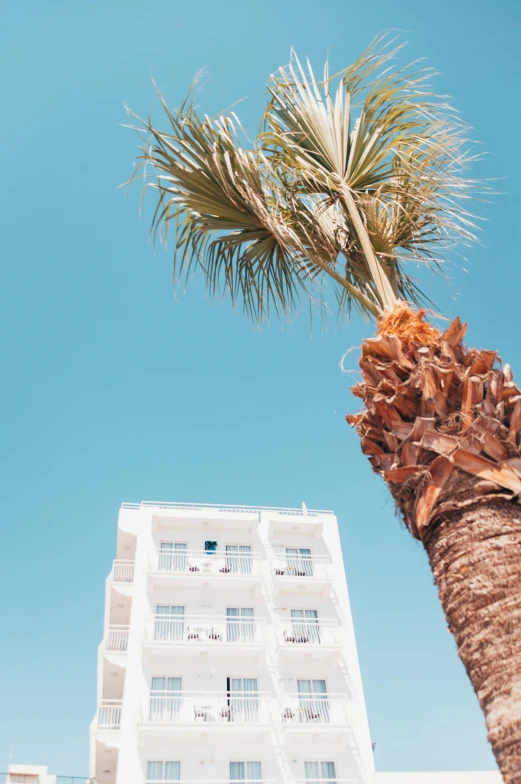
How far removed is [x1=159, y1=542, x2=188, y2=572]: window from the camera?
28.6 m

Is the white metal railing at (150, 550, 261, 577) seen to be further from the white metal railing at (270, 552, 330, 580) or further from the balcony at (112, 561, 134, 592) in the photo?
the balcony at (112, 561, 134, 592)

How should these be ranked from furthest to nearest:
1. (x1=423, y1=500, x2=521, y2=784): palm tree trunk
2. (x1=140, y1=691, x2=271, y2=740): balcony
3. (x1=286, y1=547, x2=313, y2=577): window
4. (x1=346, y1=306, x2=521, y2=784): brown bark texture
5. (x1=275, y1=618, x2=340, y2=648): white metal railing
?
1. (x1=286, y1=547, x2=313, y2=577): window
2. (x1=275, y1=618, x2=340, y2=648): white metal railing
3. (x1=140, y1=691, x2=271, y2=740): balcony
4. (x1=346, y1=306, x2=521, y2=784): brown bark texture
5. (x1=423, y1=500, x2=521, y2=784): palm tree trunk

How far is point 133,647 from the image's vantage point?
25.2m

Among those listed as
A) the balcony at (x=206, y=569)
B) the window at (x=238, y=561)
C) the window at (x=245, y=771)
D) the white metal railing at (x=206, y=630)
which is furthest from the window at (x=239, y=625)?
the window at (x=245, y=771)

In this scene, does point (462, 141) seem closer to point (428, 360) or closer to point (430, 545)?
point (428, 360)

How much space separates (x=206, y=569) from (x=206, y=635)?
10.2 feet

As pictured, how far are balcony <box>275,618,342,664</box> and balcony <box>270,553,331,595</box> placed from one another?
146 centimetres

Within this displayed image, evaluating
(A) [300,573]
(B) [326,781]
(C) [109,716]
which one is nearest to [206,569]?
(A) [300,573]

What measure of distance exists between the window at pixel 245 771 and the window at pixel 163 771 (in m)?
2.16

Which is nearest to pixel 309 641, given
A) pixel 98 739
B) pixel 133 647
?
pixel 133 647

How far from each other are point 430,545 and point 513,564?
1.69 feet

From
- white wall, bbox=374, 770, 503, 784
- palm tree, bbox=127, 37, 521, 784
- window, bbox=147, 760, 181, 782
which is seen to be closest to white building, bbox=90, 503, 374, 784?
window, bbox=147, 760, 181, 782

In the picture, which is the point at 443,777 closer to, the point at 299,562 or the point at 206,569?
the point at 299,562

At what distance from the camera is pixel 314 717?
981 inches
